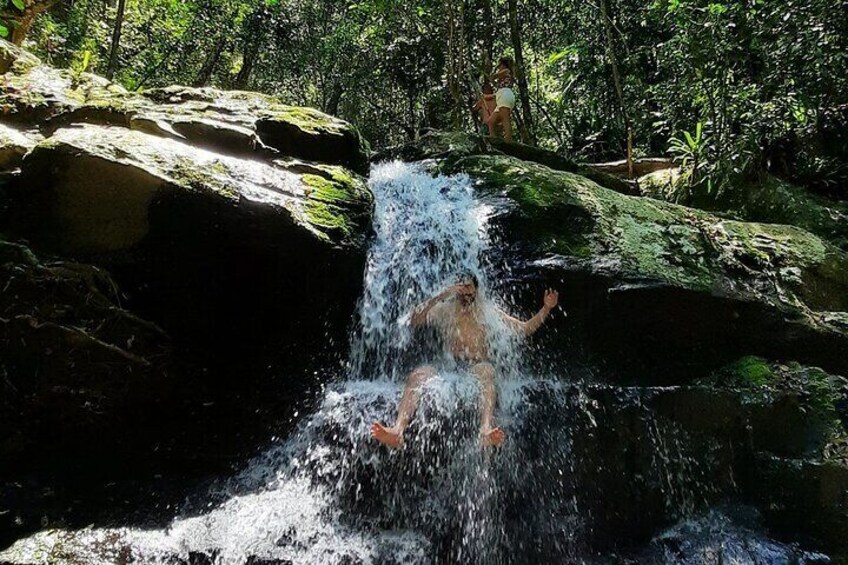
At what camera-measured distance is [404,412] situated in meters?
4.45

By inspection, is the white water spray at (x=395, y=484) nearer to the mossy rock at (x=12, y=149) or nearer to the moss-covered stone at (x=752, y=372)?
the moss-covered stone at (x=752, y=372)

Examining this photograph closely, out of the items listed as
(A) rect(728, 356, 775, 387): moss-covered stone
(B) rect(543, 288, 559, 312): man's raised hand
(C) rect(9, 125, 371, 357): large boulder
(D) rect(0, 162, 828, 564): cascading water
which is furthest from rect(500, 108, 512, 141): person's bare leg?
(A) rect(728, 356, 775, 387): moss-covered stone

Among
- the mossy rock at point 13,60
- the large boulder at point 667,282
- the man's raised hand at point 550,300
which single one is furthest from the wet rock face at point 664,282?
the mossy rock at point 13,60

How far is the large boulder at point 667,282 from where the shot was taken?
17.9 ft

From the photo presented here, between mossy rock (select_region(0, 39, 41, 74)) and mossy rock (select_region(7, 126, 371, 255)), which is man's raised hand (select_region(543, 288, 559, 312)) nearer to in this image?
mossy rock (select_region(7, 126, 371, 255))

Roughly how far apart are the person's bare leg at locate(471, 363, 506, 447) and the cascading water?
136mm

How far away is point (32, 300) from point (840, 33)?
944 centimetres

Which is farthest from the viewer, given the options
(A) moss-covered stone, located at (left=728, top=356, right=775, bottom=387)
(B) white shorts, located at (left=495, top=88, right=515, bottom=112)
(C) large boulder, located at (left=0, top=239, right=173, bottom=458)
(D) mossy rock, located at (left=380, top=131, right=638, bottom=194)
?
(B) white shorts, located at (left=495, top=88, right=515, bottom=112)

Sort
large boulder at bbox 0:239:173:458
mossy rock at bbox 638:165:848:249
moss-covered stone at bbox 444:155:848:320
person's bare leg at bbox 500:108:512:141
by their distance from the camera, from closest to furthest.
Result: large boulder at bbox 0:239:173:458 < moss-covered stone at bbox 444:155:848:320 < mossy rock at bbox 638:165:848:249 < person's bare leg at bbox 500:108:512:141

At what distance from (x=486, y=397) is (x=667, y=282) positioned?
2234 mm

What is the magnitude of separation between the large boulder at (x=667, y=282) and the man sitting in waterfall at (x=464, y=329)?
56 cm

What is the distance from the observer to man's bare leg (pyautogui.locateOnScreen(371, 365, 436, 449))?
4016 mm

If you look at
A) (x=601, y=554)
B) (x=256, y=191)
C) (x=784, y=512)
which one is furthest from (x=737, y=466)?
(x=256, y=191)

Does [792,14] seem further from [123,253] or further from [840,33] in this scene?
[123,253]
